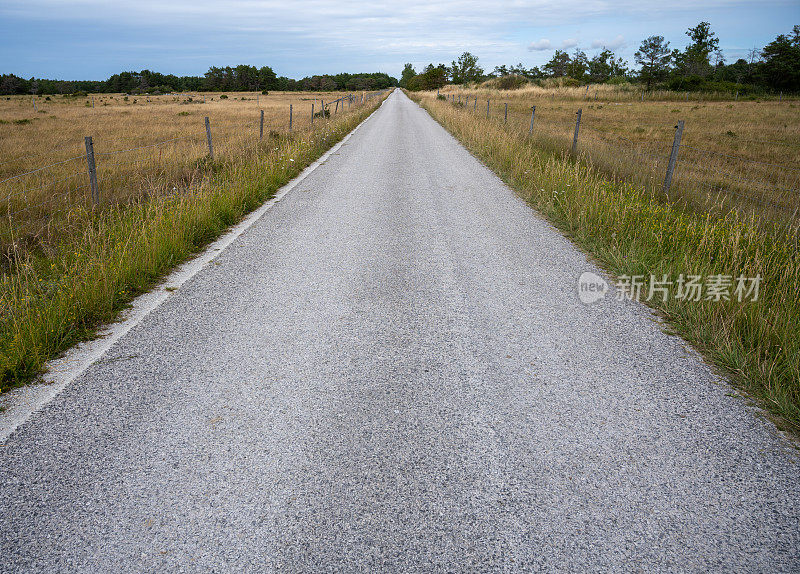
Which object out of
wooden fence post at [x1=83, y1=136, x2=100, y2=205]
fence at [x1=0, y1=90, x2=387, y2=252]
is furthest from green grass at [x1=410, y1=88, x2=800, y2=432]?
wooden fence post at [x1=83, y1=136, x2=100, y2=205]

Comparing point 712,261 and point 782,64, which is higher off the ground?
point 782,64

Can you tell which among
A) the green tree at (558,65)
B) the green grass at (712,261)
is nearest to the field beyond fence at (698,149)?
the green grass at (712,261)

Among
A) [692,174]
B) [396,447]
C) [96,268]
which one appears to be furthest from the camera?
[692,174]

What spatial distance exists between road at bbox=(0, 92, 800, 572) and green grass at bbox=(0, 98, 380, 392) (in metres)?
0.45

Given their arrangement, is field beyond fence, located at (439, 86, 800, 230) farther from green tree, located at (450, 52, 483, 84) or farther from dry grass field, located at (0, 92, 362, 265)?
green tree, located at (450, 52, 483, 84)

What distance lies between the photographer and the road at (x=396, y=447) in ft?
6.97

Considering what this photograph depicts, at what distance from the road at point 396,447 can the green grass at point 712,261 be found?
231 millimetres

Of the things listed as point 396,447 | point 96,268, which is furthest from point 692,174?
point 96,268

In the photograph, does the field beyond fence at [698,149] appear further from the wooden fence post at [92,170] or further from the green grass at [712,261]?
the wooden fence post at [92,170]

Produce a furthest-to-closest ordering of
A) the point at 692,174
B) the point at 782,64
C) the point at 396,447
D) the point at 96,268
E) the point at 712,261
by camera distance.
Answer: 1. the point at 782,64
2. the point at 692,174
3. the point at 712,261
4. the point at 96,268
5. the point at 396,447

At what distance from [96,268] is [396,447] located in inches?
141

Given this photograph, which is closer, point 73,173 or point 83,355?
point 83,355

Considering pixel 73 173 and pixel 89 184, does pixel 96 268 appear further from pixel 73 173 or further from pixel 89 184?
pixel 73 173

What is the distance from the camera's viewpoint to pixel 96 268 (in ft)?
15.0
